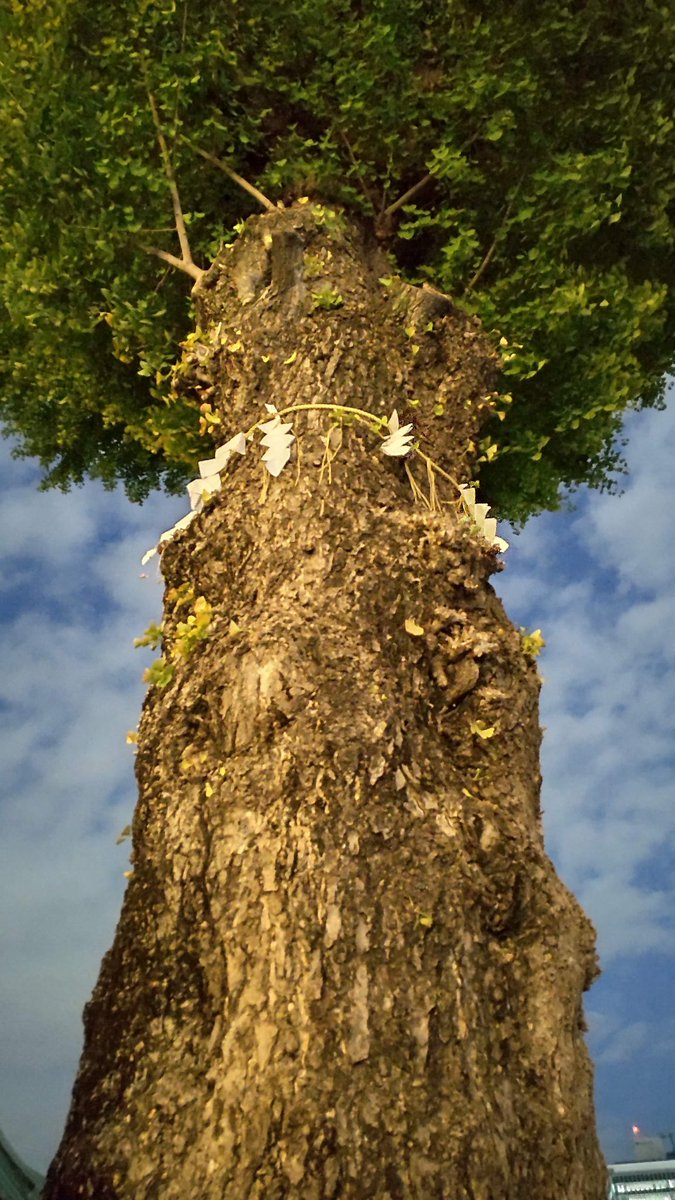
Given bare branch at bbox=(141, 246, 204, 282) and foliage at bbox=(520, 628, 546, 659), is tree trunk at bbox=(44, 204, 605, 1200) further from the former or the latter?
bare branch at bbox=(141, 246, 204, 282)

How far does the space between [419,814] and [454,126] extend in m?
2.54

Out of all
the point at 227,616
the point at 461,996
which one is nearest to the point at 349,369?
the point at 227,616

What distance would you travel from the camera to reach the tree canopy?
296 cm

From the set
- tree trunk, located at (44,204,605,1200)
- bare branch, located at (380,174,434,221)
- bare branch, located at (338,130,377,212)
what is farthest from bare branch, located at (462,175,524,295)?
tree trunk, located at (44,204,605,1200)

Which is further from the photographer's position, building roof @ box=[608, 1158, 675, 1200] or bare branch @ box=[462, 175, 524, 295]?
bare branch @ box=[462, 175, 524, 295]

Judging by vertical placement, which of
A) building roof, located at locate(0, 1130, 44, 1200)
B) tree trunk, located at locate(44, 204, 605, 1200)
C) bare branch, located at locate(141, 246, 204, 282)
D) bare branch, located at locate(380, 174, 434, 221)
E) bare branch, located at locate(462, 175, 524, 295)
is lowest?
building roof, located at locate(0, 1130, 44, 1200)

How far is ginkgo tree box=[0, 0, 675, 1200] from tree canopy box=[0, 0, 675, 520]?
0.01 meters

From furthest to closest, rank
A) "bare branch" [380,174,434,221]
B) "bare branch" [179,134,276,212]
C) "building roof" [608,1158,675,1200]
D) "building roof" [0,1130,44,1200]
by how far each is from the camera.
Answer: "bare branch" [380,174,434,221] → "bare branch" [179,134,276,212] → "building roof" [608,1158,675,1200] → "building roof" [0,1130,44,1200]

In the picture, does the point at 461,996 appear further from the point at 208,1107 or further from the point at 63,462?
the point at 63,462

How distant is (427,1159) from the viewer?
144cm

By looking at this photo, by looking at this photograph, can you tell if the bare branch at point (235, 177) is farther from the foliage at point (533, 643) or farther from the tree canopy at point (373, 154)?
the foliage at point (533, 643)

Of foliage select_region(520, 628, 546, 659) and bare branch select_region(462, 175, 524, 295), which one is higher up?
bare branch select_region(462, 175, 524, 295)

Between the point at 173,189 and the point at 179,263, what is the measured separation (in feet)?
0.83

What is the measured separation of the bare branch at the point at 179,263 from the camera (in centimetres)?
308
